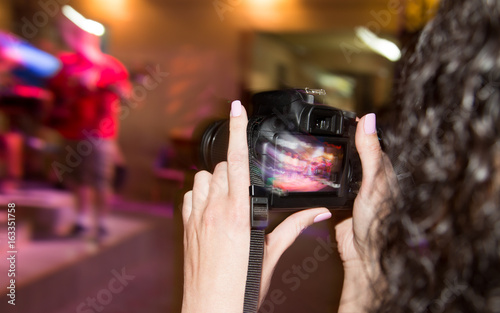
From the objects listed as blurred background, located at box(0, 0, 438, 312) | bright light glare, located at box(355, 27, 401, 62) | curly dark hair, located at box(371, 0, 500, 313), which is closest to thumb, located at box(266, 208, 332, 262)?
curly dark hair, located at box(371, 0, 500, 313)

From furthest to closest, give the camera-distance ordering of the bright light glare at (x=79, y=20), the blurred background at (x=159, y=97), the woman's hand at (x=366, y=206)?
1. the bright light glare at (x=79, y=20)
2. the blurred background at (x=159, y=97)
3. the woman's hand at (x=366, y=206)

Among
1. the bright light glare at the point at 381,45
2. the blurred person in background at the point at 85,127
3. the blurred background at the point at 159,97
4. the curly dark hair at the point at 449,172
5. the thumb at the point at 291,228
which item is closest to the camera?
the curly dark hair at the point at 449,172

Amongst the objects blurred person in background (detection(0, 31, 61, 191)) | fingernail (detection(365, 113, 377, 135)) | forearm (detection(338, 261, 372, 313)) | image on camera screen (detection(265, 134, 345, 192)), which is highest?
blurred person in background (detection(0, 31, 61, 191))

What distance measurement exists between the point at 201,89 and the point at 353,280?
2745 mm

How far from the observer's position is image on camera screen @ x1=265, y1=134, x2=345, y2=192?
660mm

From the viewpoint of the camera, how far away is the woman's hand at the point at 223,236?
22.6 inches

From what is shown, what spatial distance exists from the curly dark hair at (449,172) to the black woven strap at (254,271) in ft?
0.64

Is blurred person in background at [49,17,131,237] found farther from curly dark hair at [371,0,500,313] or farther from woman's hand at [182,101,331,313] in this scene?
curly dark hair at [371,0,500,313]

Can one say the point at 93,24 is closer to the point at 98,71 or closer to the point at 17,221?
the point at 98,71

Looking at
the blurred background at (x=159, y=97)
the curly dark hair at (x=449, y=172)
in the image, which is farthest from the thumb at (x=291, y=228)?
the blurred background at (x=159, y=97)

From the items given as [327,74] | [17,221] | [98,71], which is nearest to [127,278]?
[17,221]

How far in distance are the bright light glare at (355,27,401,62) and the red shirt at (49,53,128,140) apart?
1.78 meters

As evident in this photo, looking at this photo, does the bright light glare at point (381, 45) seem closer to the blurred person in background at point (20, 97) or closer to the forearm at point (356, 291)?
the blurred person in background at point (20, 97)

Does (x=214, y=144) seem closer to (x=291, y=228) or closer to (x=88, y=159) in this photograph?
(x=291, y=228)
